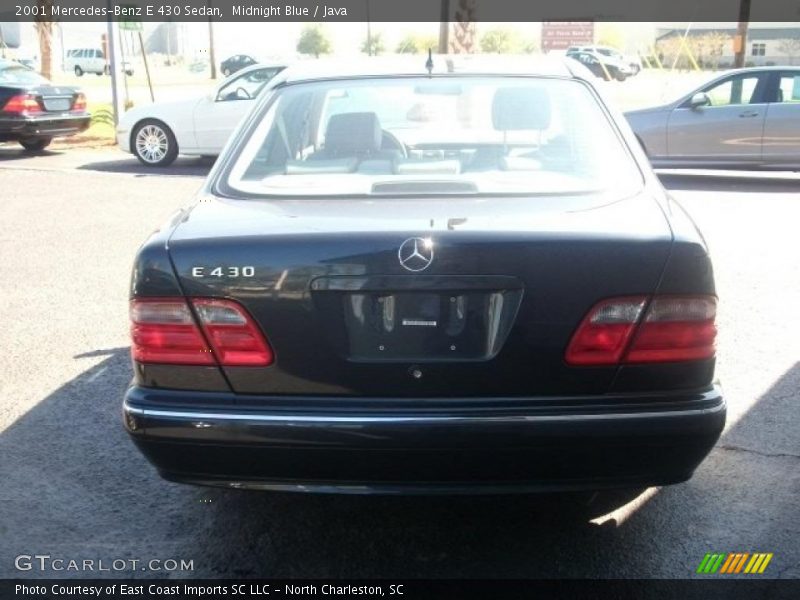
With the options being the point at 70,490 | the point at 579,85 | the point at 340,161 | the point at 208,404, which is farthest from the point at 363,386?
the point at 579,85

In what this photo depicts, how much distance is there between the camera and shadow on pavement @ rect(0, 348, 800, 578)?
3.32 metres

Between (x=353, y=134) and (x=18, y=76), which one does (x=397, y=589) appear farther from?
(x=18, y=76)

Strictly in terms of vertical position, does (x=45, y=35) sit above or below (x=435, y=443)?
above

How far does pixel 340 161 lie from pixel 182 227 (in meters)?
0.90

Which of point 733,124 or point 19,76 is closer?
point 733,124

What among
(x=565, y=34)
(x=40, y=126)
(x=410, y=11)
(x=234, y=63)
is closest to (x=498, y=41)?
(x=565, y=34)

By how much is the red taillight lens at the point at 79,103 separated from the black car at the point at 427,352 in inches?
551

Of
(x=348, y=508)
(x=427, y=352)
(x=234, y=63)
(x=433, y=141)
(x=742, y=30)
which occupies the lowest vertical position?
(x=234, y=63)

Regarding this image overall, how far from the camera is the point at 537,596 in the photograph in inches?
122

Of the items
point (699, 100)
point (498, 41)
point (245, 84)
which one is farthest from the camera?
point (498, 41)

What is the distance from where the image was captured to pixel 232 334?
2.97 meters

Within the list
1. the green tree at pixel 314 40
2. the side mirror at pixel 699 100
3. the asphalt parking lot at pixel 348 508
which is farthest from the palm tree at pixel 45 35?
the green tree at pixel 314 40

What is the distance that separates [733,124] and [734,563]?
10.5m

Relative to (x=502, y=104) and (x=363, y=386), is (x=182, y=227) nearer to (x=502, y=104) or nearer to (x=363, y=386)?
(x=363, y=386)
